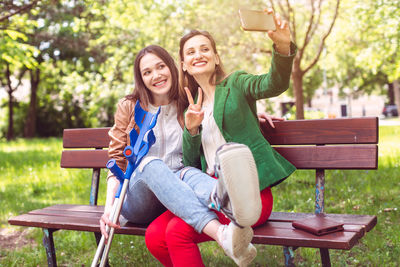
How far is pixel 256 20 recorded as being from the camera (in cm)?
213

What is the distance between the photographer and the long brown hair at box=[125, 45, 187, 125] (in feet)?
9.67

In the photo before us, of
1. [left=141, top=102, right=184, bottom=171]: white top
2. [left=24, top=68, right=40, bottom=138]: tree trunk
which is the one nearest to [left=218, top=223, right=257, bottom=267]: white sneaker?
[left=141, top=102, right=184, bottom=171]: white top

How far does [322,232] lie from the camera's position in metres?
2.24

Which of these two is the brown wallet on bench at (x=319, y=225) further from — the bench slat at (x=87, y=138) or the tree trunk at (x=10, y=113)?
the tree trunk at (x=10, y=113)

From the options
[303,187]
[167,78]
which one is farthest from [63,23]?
[167,78]

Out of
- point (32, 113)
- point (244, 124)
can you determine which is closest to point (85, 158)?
point (244, 124)

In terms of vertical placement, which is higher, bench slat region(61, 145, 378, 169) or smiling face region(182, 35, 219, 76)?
smiling face region(182, 35, 219, 76)

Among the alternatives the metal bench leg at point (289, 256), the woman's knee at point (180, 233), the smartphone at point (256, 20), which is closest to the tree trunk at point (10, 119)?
the metal bench leg at point (289, 256)

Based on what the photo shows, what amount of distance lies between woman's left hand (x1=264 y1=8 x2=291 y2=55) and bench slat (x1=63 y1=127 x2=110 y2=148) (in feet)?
5.88

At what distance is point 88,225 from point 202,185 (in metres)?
0.84

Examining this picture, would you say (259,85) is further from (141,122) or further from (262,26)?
(141,122)

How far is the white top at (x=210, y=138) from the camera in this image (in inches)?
108

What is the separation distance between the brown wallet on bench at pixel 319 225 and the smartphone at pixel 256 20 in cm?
96

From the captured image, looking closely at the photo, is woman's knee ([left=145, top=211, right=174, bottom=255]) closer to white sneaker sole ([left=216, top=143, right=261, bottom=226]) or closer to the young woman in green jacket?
the young woman in green jacket
